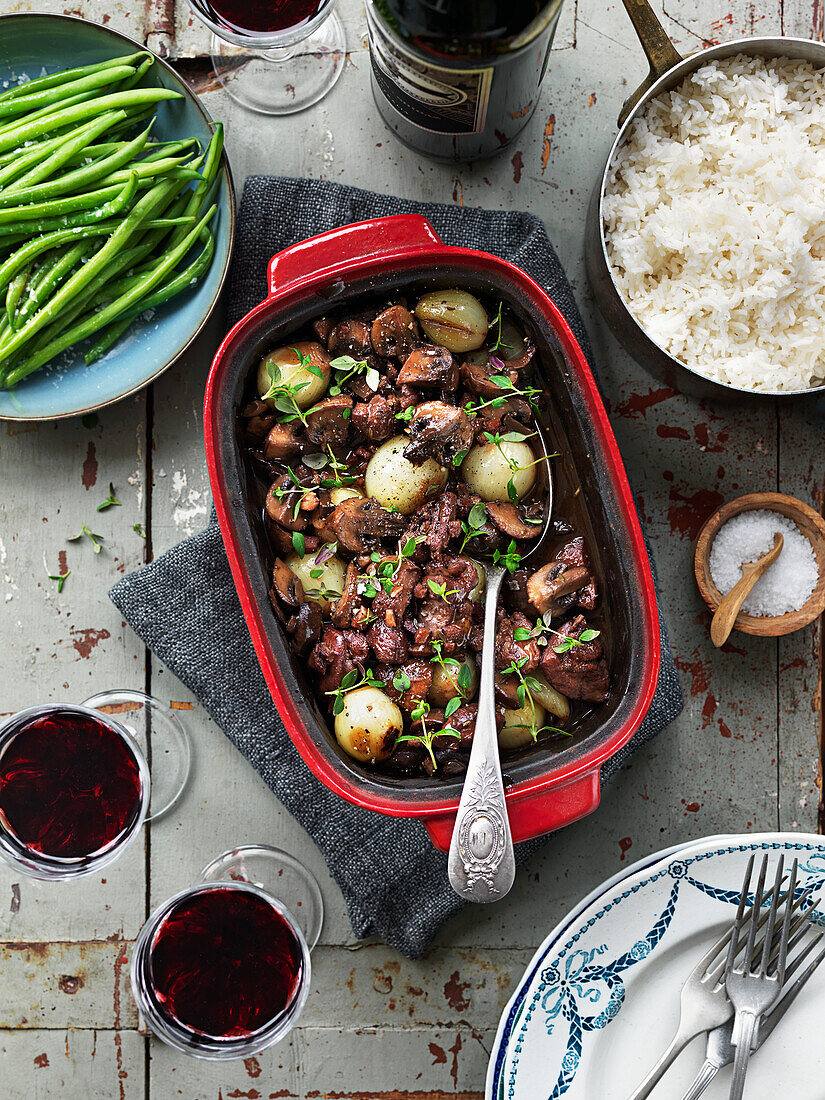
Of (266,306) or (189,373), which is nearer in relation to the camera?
(266,306)

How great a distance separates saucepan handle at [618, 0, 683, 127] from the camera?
149 cm

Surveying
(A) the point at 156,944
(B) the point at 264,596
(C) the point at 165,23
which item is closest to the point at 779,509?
(B) the point at 264,596

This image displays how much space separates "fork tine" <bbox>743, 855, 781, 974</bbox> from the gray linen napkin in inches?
12.2

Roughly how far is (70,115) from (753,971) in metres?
1.96

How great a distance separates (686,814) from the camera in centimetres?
183

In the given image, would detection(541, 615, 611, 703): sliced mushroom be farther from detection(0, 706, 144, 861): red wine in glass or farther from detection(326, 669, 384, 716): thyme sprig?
detection(0, 706, 144, 861): red wine in glass

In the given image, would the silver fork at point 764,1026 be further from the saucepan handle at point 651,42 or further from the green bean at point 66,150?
the green bean at point 66,150

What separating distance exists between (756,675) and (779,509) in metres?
0.34

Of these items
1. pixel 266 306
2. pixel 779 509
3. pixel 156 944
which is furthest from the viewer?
pixel 779 509

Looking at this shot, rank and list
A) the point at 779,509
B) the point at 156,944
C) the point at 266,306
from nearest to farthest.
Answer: the point at 266,306
the point at 156,944
the point at 779,509

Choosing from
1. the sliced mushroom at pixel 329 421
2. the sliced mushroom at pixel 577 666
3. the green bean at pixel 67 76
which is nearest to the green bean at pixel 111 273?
the green bean at pixel 67 76

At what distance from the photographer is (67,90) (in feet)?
5.47

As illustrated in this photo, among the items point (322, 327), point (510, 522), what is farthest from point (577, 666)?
point (322, 327)

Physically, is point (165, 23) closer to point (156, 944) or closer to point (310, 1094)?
point (156, 944)
